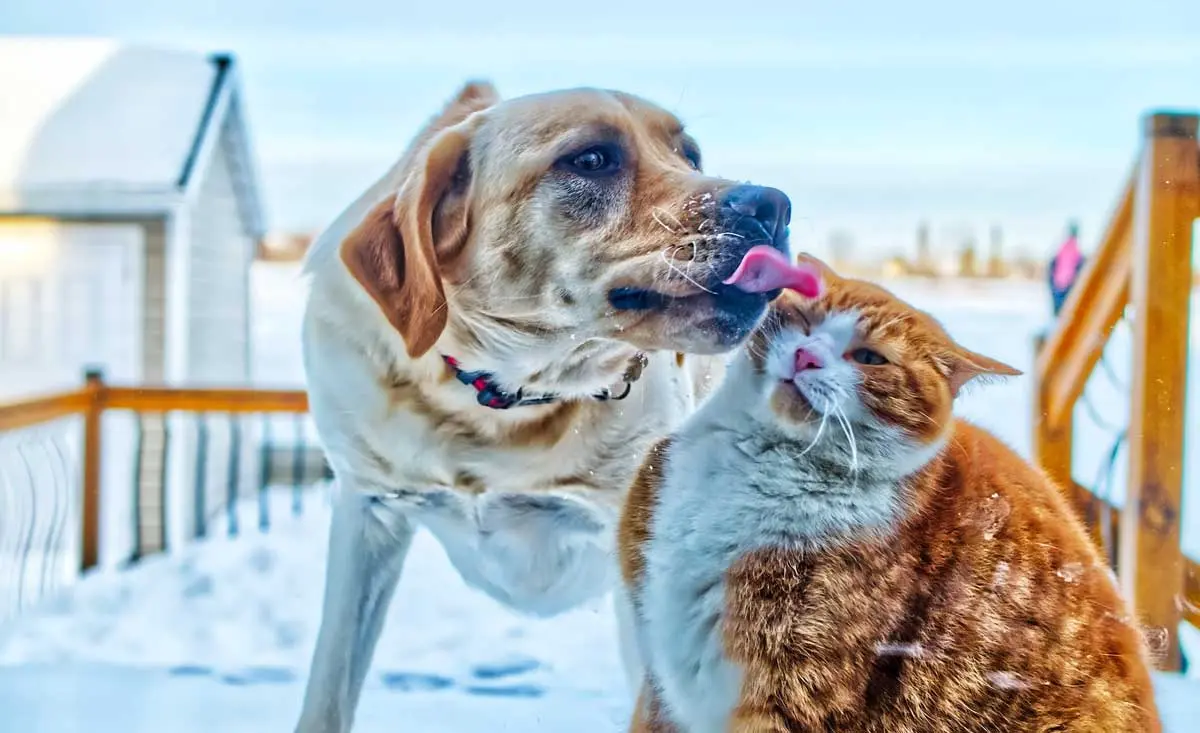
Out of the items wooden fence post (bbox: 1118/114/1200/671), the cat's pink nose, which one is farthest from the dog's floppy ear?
wooden fence post (bbox: 1118/114/1200/671)

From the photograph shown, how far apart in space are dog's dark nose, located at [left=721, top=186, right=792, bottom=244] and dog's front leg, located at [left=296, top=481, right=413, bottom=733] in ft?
1.37

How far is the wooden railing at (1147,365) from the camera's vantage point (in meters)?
0.53

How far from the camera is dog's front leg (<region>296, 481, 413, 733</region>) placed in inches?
29.5

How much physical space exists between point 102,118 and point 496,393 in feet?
1.40

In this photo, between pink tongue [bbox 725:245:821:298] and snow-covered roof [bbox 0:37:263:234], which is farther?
snow-covered roof [bbox 0:37:263:234]

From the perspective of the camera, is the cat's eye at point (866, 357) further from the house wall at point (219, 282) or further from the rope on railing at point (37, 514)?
the rope on railing at point (37, 514)

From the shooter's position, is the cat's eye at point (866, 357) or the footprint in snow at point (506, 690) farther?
the footprint in snow at point (506, 690)

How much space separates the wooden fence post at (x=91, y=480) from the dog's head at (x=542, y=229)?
1.92ft

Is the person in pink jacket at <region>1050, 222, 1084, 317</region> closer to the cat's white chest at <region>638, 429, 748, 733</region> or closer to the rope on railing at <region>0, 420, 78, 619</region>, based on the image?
the cat's white chest at <region>638, 429, 748, 733</region>

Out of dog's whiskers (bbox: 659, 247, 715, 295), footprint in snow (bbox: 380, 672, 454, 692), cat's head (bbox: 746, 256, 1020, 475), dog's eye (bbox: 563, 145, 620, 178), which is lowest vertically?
footprint in snow (bbox: 380, 672, 454, 692)

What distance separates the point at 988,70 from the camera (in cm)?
60

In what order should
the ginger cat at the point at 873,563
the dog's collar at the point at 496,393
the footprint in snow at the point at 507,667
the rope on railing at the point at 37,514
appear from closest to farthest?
the ginger cat at the point at 873,563, the dog's collar at the point at 496,393, the footprint in snow at the point at 507,667, the rope on railing at the point at 37,514

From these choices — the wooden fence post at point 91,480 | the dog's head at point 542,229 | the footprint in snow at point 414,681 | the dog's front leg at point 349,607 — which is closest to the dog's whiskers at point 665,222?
the dog's head at point 542,229

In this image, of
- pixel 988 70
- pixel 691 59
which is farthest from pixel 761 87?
pixel 988 70
